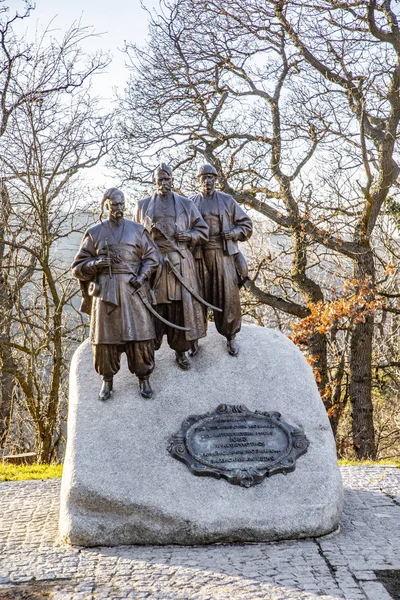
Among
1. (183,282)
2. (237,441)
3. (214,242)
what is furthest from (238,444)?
(214,242)

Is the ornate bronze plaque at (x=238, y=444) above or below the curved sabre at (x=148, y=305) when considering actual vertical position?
below

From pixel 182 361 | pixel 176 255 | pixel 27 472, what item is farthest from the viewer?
pixel 27 472

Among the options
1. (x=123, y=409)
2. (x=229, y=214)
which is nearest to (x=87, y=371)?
(x=123, y=409)

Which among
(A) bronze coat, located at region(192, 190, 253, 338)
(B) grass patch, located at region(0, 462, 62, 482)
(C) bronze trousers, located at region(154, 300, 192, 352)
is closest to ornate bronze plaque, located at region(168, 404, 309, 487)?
(C) bronze trousers, located at region(154, 300, 192, 352)

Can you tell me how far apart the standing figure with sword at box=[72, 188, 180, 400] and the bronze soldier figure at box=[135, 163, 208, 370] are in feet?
0.79

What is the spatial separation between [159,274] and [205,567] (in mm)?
2645

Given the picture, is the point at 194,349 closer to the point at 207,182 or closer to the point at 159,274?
the point at 159,274

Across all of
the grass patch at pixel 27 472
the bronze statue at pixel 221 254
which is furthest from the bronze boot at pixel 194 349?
the grass patch at pixel 27 472

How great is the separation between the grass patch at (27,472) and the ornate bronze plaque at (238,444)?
2.46m

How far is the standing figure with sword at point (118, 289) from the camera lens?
607 cm

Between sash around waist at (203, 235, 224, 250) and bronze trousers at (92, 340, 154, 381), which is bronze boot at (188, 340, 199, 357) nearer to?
bronze trousers at (92, 340, 154, 381)

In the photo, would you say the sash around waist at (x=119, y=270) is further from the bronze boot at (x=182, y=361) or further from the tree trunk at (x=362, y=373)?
the tree trunk at (x=362, y=373)

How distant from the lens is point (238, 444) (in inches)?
238

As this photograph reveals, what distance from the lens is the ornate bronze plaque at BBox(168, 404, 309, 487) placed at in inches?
229
